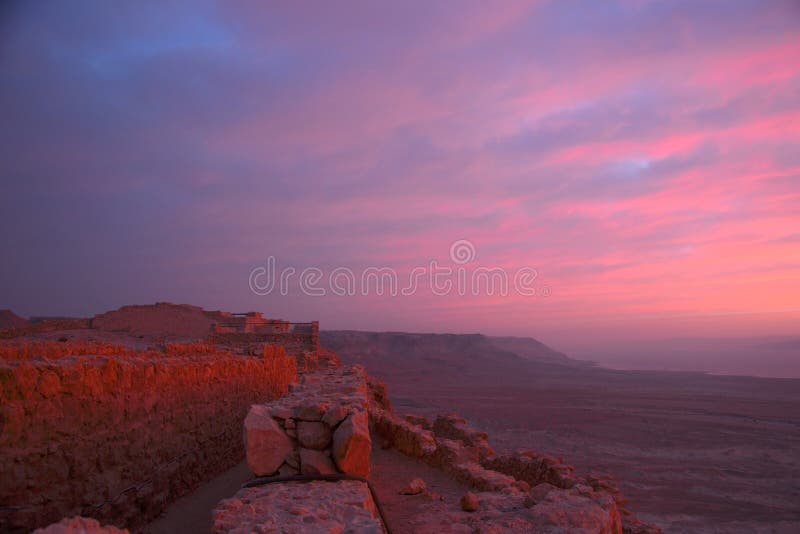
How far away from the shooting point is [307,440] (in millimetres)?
4293

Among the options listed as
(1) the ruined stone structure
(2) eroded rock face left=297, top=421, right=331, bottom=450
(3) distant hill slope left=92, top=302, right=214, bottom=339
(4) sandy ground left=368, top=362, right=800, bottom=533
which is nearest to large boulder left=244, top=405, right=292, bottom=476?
(2) eroded rock face left=297, top=421, right=331, bottom=450

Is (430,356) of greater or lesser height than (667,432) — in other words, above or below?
below

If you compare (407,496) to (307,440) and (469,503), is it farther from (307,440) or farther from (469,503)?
(307,440)

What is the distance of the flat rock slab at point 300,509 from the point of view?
3.10 m

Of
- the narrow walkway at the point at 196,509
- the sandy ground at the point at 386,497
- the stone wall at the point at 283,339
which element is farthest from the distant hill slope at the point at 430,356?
the narrow walkway at the point at 196,509

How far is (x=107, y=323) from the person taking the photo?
21859 mm

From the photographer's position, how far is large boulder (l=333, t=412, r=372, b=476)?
4.16 metres

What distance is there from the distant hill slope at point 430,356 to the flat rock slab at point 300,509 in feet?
129

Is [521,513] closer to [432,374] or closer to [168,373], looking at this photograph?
[168,373]

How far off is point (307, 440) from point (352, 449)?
425mm

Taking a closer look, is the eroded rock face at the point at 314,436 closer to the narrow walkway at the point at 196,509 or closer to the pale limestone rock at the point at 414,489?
the narrow walkway at the point at 196,509

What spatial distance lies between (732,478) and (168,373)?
14854mm

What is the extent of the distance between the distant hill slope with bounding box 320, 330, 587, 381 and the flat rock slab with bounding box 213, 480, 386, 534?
1553 inches

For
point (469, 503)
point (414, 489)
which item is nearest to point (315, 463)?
point (469, 503)
